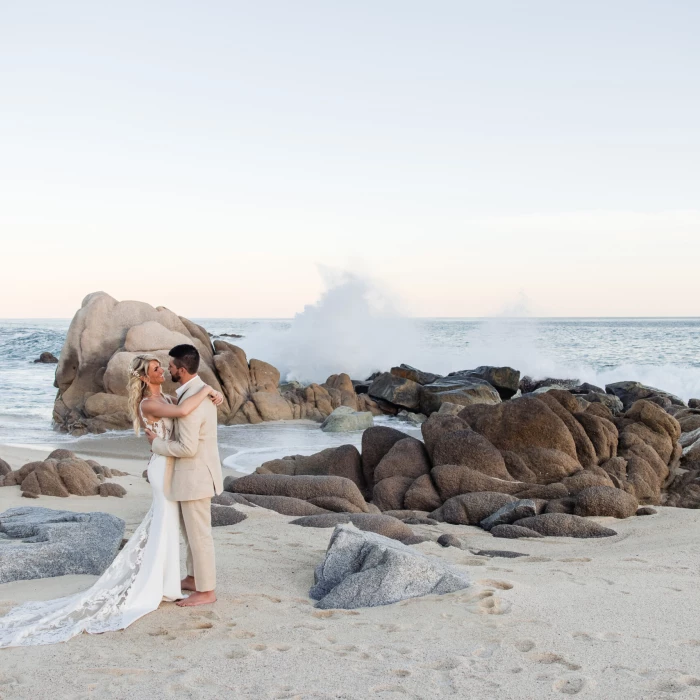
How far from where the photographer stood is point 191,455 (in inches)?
188

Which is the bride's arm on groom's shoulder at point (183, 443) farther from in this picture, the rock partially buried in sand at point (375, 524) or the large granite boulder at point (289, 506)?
the large granite boulder at point (289, 506)

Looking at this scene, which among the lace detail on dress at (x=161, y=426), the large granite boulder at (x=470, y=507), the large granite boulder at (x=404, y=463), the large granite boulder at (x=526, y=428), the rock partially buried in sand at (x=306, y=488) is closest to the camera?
the lace detail on dress at (x=161, y=426)

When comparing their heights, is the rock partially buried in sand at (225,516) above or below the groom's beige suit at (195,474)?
below

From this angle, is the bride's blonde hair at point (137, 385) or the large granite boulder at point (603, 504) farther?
the large granite boulder at point (603, 504)

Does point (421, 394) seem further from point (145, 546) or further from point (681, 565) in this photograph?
point (145, 546)

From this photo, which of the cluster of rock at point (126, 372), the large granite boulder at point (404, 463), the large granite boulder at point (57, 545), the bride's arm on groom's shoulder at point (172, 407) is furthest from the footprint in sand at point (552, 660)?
the cluster of rock at point (126, 372)

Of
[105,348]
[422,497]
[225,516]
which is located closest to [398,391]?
[105,348]

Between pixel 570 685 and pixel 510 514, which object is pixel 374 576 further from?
pixel 510 514

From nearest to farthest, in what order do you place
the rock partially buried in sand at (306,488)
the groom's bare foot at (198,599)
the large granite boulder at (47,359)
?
the groom's bare foot at (198,599) → the rock partially buried in sand at (306,488) → the large granite boulder at (47,359)

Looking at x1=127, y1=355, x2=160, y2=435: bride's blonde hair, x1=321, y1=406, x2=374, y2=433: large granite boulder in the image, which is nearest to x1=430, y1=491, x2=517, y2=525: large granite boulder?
x1=127, y1=355, x2=160, y2=435: bride's blonde hair

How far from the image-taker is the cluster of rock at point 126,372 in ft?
60.2

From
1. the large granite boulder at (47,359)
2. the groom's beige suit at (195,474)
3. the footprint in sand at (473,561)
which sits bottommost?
the large granite boulder at (47,359)

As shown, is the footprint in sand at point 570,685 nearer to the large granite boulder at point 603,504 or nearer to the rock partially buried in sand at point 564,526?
the rock partially buried in sand at point 564,526

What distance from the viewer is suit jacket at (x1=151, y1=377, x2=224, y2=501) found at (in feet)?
15.6
